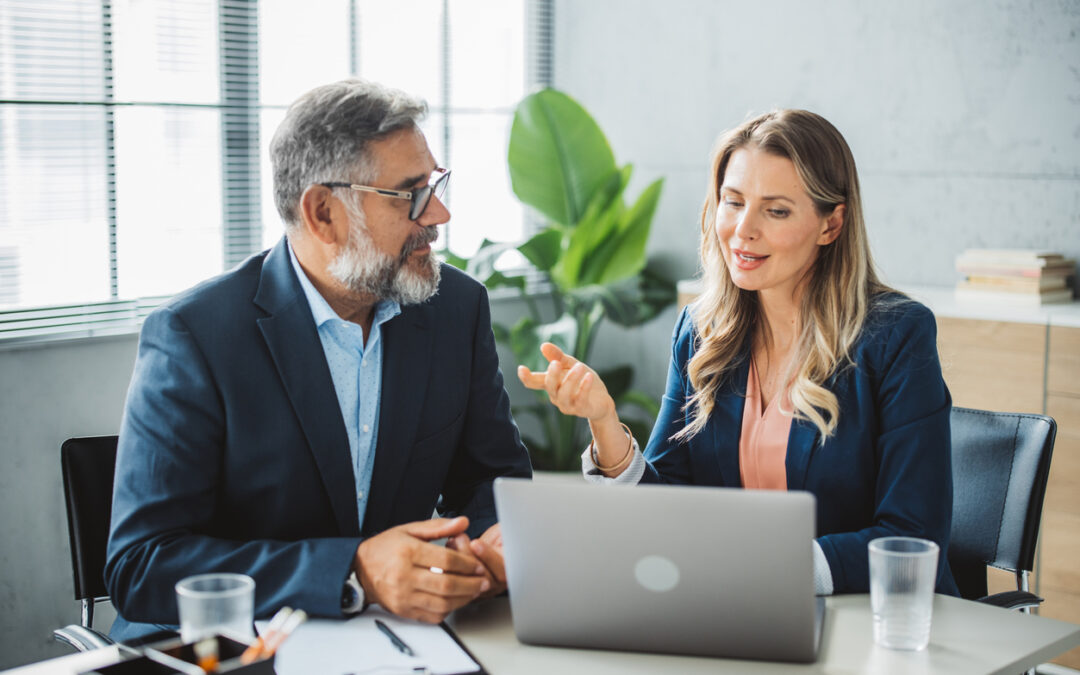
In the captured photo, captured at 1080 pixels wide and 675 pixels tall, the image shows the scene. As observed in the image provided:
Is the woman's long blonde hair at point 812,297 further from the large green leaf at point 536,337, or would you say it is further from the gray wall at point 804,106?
the large green leaf at point 536,337

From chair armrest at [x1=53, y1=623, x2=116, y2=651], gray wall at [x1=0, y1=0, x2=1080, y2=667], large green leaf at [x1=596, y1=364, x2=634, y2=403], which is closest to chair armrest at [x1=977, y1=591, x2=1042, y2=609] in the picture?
chair armrest at [x1=53, y1=623, x2=116, y2=651]

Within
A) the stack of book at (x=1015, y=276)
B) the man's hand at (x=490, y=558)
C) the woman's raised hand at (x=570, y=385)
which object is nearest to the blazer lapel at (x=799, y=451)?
the woman's raised hand at (x=570, y=385)

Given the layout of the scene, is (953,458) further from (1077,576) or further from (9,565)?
(9,565)

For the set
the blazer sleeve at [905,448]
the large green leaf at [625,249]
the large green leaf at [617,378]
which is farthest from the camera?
the large green leaf at [617,378]

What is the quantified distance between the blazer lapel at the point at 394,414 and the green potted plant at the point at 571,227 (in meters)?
2.11

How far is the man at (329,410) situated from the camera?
1.56 metres

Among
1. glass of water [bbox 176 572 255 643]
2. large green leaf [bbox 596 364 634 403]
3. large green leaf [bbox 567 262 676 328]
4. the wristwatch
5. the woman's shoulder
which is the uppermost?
the woman's shoulder

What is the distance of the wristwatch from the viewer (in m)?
1.51

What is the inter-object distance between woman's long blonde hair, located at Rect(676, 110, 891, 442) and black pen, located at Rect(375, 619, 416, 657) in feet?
2.74

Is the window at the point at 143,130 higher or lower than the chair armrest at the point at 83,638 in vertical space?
higher

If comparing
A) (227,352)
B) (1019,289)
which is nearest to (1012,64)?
(1019,289)

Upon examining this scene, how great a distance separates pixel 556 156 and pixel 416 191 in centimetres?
233

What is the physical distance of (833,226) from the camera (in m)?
2.11

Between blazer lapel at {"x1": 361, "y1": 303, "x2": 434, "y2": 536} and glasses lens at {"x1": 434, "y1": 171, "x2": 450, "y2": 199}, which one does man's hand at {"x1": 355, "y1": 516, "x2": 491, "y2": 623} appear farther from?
glasses lens at {"x1": 434, "y1": 171, "x2": 450, "y2": 199}
